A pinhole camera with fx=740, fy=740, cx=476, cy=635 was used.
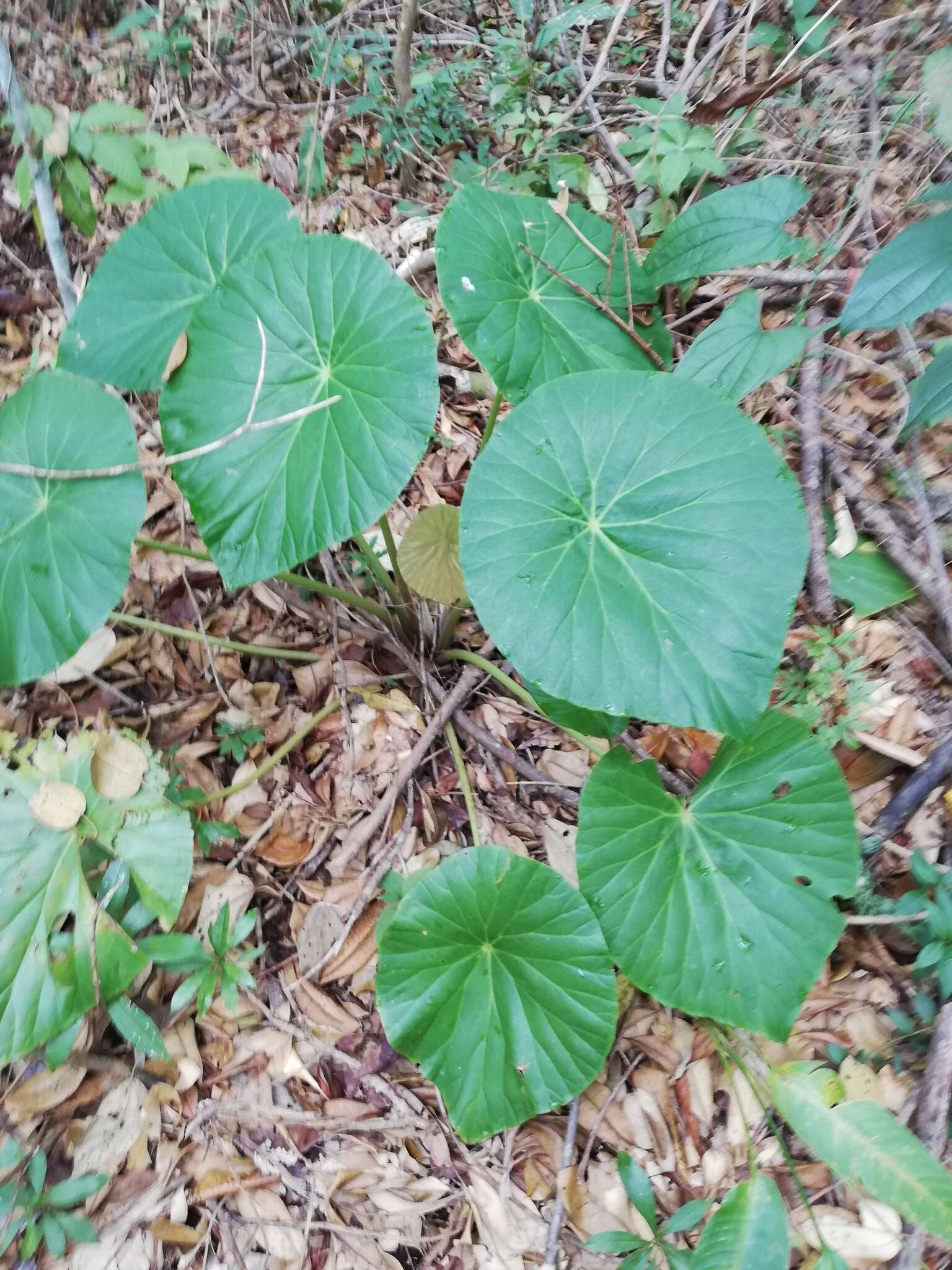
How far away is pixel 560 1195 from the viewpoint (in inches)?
37.9

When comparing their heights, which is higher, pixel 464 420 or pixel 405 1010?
pixel 464 420

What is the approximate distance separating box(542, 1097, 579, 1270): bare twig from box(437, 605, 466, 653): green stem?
2.38 ft

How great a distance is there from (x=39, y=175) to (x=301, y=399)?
74 centimetres

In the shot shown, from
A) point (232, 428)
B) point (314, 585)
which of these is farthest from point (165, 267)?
point (314, 585)

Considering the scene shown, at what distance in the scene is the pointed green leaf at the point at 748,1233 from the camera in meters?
0.82

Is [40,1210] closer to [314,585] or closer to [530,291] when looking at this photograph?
[314,585]

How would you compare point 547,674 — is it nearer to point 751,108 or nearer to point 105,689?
point 105,689

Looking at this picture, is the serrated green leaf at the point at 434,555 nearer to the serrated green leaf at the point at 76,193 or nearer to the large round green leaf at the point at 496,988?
the large round green leaf at the point at 496,988

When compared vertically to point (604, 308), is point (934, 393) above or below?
below

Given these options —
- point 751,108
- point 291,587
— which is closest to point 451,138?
point 751,108

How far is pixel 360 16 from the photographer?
1927mm

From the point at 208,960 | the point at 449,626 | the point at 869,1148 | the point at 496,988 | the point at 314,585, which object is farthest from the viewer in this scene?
the point at 449,626

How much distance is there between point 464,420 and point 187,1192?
4.56ft

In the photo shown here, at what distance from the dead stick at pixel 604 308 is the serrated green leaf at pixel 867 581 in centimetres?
47
